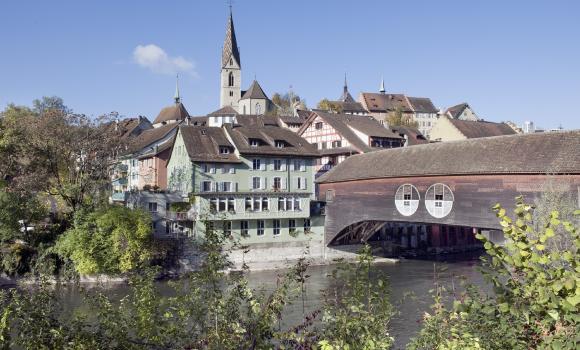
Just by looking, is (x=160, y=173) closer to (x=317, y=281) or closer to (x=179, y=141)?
(x=179, y=141)

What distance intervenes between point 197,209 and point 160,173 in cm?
997

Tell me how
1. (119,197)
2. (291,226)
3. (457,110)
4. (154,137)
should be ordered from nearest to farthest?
(291,226) < (119,197) < (154,137) < (457,110)

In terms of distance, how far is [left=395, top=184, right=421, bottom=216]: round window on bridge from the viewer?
26141mm

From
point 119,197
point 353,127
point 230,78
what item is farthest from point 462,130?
point 230,78

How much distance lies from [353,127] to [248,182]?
606 inches

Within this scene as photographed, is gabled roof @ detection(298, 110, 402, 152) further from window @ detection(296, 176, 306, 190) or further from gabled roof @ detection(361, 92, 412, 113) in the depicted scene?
gabled roof @ detection(361, 92, 412, 113)

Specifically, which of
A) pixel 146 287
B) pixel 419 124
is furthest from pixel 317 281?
pixel 419 124

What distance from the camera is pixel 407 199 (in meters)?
26.6

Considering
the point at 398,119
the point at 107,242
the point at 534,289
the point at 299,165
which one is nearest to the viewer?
the point at 534,289

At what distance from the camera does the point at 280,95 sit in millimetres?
97625

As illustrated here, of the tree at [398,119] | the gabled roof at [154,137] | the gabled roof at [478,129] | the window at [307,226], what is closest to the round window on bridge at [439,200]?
the window at [307,226]

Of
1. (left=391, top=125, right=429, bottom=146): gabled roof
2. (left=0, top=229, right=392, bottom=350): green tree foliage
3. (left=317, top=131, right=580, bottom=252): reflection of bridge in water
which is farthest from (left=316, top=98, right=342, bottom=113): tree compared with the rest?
(left=0, top=229, right=392, bottom=350): green tree foliage

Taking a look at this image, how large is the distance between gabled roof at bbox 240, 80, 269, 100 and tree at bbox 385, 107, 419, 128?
19790 millimetres

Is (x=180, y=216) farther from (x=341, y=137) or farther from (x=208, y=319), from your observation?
(x=208, y=319)
